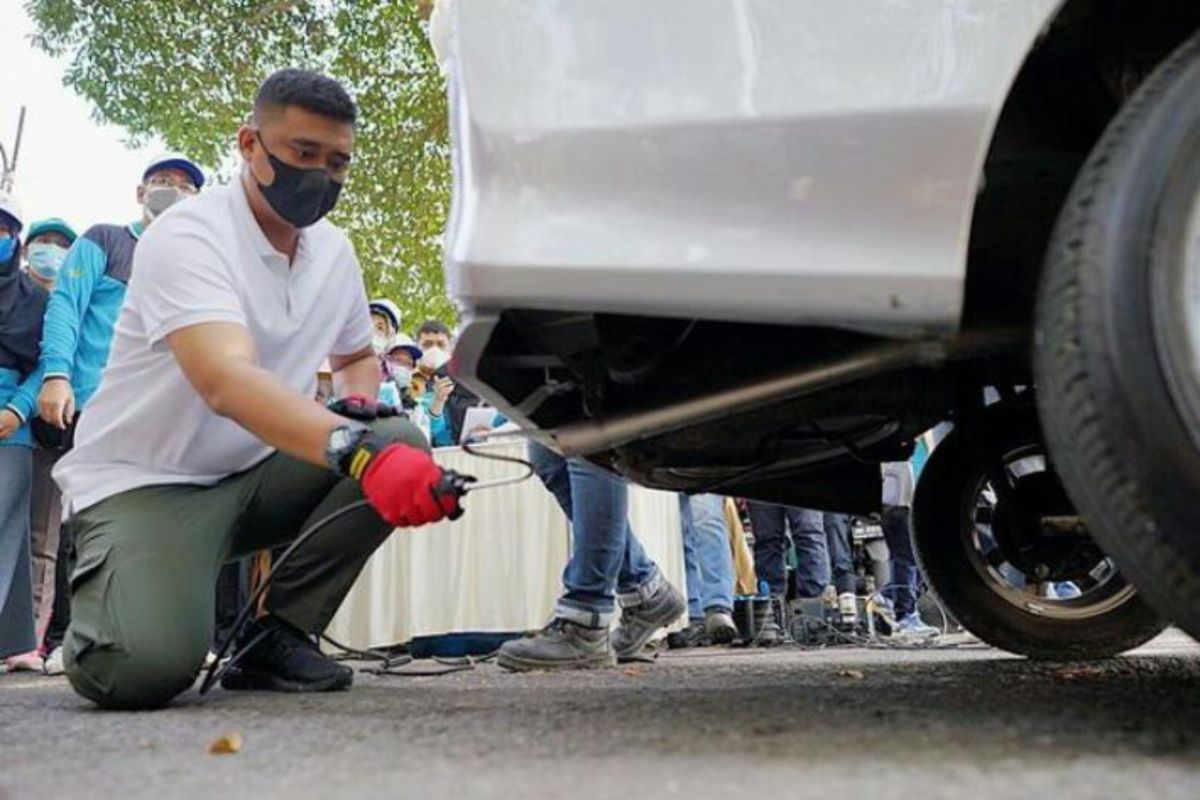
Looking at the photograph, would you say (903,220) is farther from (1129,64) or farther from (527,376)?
(527,376)

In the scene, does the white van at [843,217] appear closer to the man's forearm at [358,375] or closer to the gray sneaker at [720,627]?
the man's forearm at [358,375]

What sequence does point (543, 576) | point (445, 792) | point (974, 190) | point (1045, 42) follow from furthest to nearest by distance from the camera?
point (543, 576) → point (1045, 42) → point (974, 190) → point (445, 792)

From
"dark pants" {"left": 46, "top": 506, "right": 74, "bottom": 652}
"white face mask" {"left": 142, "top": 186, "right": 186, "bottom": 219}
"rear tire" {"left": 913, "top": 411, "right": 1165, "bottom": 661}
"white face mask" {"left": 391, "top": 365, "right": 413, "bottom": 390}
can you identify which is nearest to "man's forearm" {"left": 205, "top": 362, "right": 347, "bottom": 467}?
"rear tire" {"left": 913, "top": 411, "right": 1165, "bottom": 661}

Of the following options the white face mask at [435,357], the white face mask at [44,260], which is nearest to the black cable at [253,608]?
the white face mask at [44,260]

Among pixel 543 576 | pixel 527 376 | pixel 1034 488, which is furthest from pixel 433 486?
pixel 543 576

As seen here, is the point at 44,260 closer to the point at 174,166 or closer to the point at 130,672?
the point at 174,166

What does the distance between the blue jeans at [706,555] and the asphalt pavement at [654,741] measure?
2325 millimetres

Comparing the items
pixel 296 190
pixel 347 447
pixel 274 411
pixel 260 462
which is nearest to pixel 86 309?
pixel 260 462

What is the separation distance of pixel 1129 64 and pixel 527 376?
967 millimetres

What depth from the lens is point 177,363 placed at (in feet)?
7.36

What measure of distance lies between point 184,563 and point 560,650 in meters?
1.06

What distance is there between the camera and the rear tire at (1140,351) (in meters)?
1.23

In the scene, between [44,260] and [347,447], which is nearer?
[347,447]

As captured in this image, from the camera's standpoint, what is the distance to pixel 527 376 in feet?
6.31
